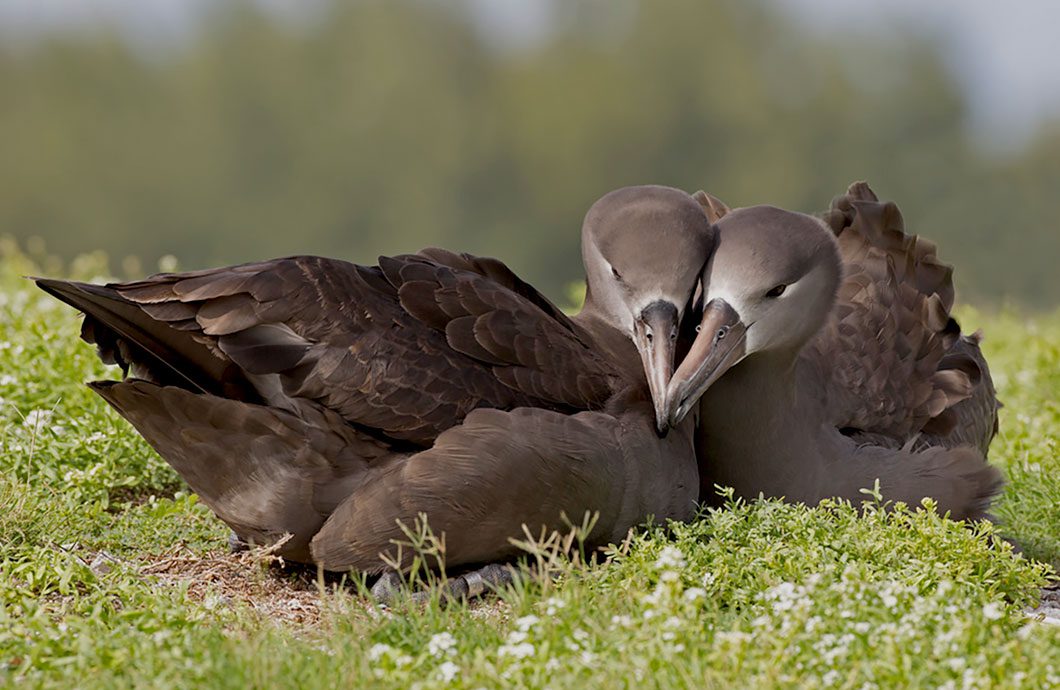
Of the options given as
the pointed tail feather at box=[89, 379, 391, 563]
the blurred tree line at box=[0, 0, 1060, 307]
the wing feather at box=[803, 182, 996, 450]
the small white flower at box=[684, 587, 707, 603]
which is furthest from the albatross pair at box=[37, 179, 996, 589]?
the blurred tree line at box=[0, 0, 1060, 307]

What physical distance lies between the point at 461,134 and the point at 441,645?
45.5m

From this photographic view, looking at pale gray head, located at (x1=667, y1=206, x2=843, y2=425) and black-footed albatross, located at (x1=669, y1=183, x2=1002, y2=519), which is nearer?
pale gray head, located at (x1=667, y1=206, x2=843, y2=425)

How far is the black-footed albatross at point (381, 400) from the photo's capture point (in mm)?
4883

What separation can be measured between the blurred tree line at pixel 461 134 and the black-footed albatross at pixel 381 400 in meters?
32.8

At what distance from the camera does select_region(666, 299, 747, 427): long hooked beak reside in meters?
5.00

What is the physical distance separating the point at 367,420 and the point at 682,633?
1.67 metres

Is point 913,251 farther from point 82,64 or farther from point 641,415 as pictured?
point 82,64

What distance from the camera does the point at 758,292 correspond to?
5.21m

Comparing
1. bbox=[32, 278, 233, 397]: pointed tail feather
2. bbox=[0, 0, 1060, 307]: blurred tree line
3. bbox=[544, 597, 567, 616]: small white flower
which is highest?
bbox=[0, 0, 1060, 307]: blurred tree line

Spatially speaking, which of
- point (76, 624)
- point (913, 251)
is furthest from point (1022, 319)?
point (76, 624)

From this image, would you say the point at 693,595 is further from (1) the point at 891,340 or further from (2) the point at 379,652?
(1) the point at 891,340

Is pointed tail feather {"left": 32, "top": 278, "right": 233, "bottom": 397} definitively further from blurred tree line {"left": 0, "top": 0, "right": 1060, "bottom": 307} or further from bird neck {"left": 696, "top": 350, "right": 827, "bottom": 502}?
blurred tree line {"left": 0, "top": 0, "right": 1060, "bottom": 307}

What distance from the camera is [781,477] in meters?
5.62

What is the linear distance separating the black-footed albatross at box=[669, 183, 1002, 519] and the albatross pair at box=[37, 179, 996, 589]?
0.01 metres
